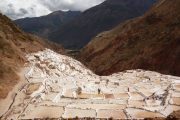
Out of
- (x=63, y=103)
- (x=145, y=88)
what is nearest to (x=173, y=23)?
(x=145, y=88)

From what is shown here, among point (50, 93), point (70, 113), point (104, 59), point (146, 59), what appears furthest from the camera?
point (104, 59)

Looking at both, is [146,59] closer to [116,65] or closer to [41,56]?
[116,65]

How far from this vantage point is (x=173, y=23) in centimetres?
5184

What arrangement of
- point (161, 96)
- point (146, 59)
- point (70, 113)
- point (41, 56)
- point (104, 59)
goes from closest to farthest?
point (70, 113)
point (161, 96)
point (41, 56)
point (146, 59)
point (104, 59)

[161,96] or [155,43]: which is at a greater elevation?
[155,43]

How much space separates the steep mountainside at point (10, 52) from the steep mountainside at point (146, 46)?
18317mm

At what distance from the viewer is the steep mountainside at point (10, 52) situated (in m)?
22.3

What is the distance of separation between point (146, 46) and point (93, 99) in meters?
33.9

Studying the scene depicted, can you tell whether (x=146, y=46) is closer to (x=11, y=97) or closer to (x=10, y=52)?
(x=10, y=52)

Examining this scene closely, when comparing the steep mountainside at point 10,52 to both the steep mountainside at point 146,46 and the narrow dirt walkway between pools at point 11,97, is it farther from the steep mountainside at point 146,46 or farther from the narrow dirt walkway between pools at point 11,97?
the steep mountainside at point 146,46

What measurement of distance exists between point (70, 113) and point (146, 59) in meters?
32.9

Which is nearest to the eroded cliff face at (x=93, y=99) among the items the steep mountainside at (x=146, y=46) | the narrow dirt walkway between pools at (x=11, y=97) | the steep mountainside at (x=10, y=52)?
the narrow dirt walkway between pools at (x=11, y=97)

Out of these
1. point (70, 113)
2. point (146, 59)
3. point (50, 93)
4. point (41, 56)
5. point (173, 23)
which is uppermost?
point (173, 23)

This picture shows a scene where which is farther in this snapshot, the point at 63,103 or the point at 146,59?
the point at 146,59
